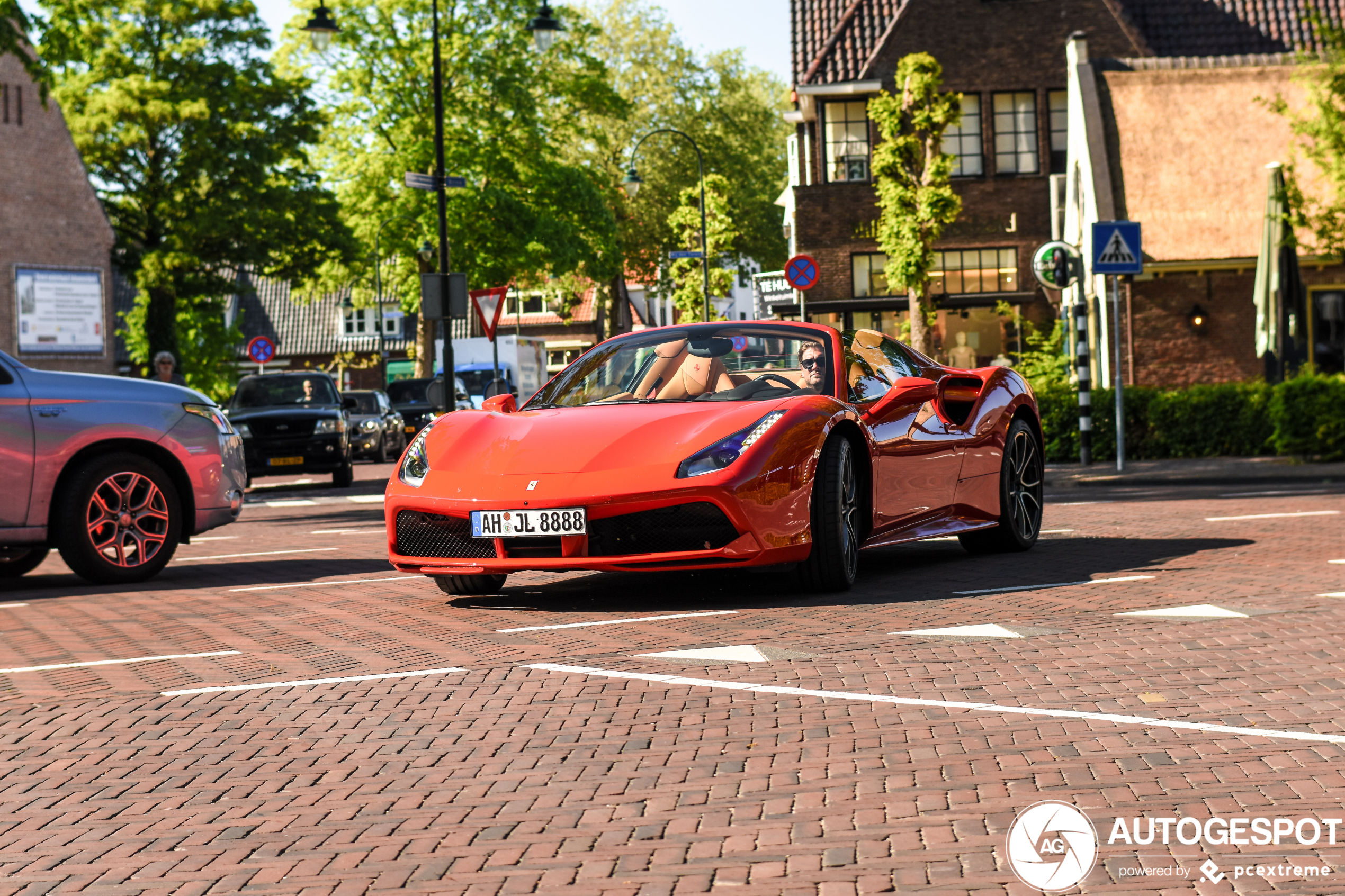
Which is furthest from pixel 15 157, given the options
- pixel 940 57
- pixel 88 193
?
pixel 940 57

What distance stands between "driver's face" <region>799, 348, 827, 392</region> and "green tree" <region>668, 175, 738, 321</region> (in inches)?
1807

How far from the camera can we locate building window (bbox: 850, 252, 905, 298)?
1565 inches

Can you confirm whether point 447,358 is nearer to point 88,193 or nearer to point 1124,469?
point 1124,469

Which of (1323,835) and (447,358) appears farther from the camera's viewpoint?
(447,358)

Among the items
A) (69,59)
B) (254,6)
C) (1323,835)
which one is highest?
(254,6)

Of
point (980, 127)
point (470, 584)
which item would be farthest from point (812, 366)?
point (980, 127)

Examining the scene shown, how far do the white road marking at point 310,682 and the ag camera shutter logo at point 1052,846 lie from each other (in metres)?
2.82

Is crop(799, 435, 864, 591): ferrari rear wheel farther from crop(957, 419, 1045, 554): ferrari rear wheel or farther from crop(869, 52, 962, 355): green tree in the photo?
crop(869, 52, 962, 355): green tree

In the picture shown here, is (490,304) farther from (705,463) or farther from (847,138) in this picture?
(705,463)

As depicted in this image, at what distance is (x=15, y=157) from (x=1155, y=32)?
30.5 meters

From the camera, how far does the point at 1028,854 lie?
3.60 metres

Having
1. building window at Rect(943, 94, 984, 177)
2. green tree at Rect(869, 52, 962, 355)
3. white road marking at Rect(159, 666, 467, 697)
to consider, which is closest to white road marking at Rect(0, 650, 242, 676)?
white road marking at Rect(159, 666, 467, 697)

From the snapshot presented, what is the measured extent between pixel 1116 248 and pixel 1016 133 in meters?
21.8

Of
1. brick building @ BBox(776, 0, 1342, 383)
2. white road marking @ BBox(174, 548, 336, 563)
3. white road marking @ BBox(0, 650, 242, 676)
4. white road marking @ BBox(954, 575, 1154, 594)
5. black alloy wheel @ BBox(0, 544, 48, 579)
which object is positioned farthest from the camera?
brick building @ BBox(776, 0, 1342, 383)
